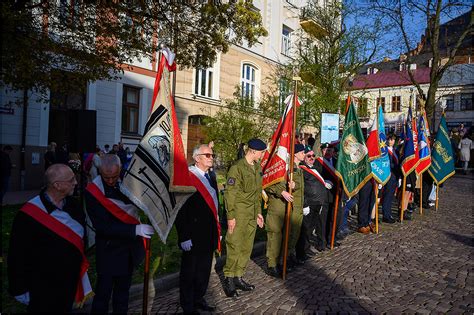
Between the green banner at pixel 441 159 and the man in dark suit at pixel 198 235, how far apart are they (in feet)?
32.0

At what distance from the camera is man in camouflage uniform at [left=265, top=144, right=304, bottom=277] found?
20.7 feet

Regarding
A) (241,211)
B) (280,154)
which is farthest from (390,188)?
(241,211)

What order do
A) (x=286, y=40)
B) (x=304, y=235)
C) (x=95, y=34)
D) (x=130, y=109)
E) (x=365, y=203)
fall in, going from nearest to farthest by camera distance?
(x=304, y=235) < (x=365, y=203) < (x=95, y=34) < (x=130, y=109) < (x=286, y=40)

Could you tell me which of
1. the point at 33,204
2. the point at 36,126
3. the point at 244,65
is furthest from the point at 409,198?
the point at 244,65

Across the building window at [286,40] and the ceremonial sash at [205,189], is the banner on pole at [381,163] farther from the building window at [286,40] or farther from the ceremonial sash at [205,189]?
the building window at [286,40]

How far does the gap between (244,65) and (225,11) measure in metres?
14.5

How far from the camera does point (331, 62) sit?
21.6m

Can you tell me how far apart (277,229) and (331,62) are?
1705 cm

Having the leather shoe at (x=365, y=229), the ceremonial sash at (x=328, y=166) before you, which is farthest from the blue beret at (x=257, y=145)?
the leather shoe at (x=365, y=229)

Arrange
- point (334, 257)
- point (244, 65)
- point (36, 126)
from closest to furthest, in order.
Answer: point (334, 257)
point (36, 126)
point (244, 65)

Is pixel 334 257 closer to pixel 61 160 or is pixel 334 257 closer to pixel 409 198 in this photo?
pixel 409 198

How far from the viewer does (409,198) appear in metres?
12.4

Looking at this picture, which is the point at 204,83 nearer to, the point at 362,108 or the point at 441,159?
the point at 362,108

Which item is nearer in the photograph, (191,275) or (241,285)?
(191,275)
